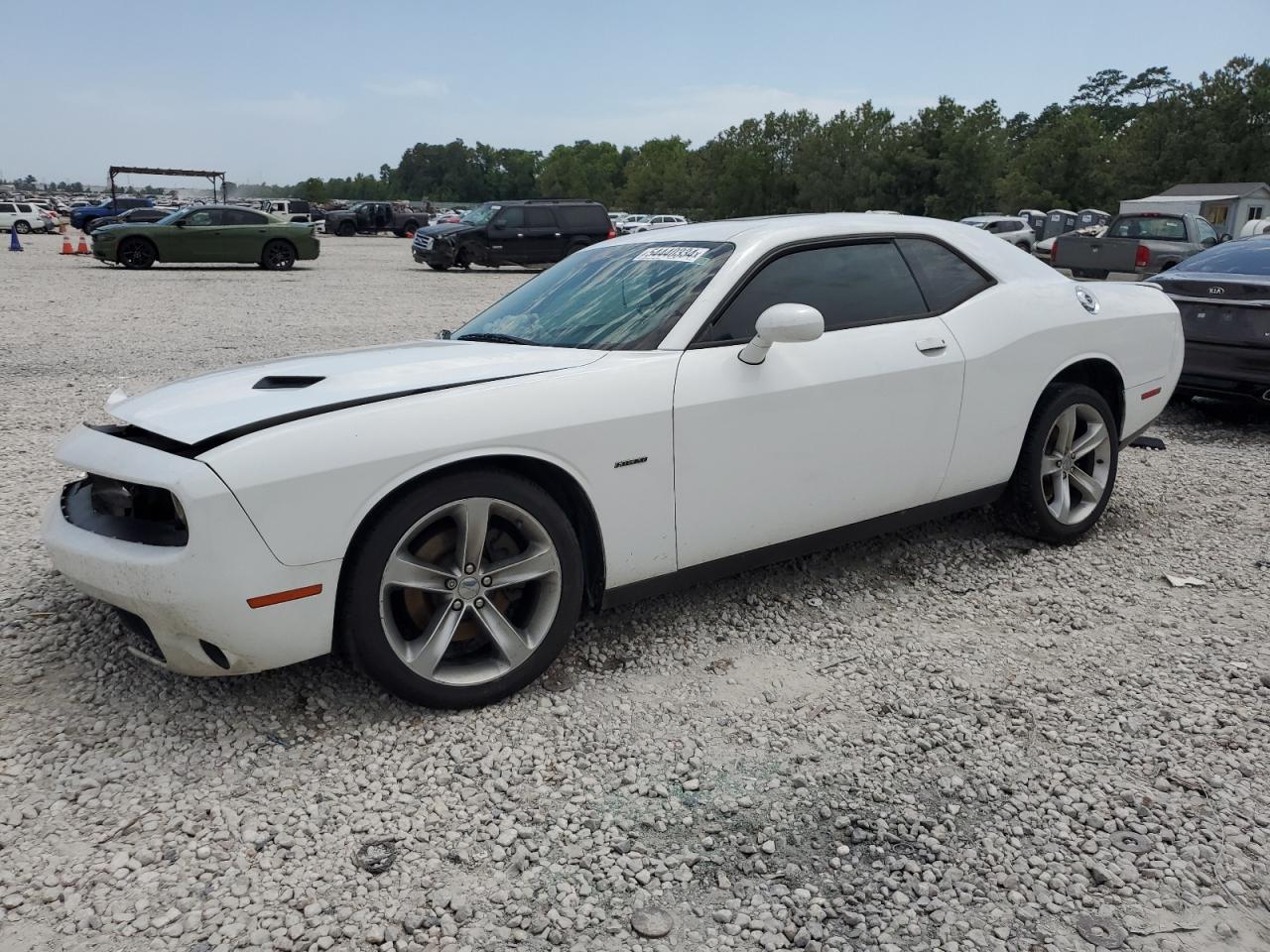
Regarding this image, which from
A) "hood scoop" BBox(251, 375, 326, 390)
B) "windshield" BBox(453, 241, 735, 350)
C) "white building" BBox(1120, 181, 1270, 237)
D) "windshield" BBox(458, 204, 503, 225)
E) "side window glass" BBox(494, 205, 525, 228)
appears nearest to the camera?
"hood scoop" BBox(251, 375, 326, 390)

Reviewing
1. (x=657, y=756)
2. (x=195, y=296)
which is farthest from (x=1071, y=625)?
(x=195, y=296)

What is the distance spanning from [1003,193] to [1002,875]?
2623 inches

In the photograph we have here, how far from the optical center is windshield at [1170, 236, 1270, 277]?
24.3 ft

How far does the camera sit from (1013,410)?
4297 mm

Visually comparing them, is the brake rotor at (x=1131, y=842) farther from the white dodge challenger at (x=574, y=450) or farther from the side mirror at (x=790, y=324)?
the side mirror at (x=790, y=324)

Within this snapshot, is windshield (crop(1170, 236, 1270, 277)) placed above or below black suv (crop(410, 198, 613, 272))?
below

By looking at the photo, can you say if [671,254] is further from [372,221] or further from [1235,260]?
[372,221]

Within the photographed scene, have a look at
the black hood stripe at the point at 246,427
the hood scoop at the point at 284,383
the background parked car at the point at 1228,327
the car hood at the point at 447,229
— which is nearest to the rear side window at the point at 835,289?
the black hood stripe at the point at 246,427

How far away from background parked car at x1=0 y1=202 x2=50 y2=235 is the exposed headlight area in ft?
168

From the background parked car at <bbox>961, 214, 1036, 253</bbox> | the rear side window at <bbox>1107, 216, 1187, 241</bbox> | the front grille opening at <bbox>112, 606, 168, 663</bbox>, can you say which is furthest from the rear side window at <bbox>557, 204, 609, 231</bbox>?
the front grille opening at <bbox>112, 606, 168, 663</bbox>

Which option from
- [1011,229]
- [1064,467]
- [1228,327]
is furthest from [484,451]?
[1011,229]

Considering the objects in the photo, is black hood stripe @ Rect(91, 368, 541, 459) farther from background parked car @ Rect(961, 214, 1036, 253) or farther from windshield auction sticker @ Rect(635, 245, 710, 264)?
background parked car @ Rect(961, 214, 1036, 253)

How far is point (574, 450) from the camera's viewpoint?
10.4ft

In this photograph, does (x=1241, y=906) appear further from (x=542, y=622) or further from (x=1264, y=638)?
(x=542, y=622)
